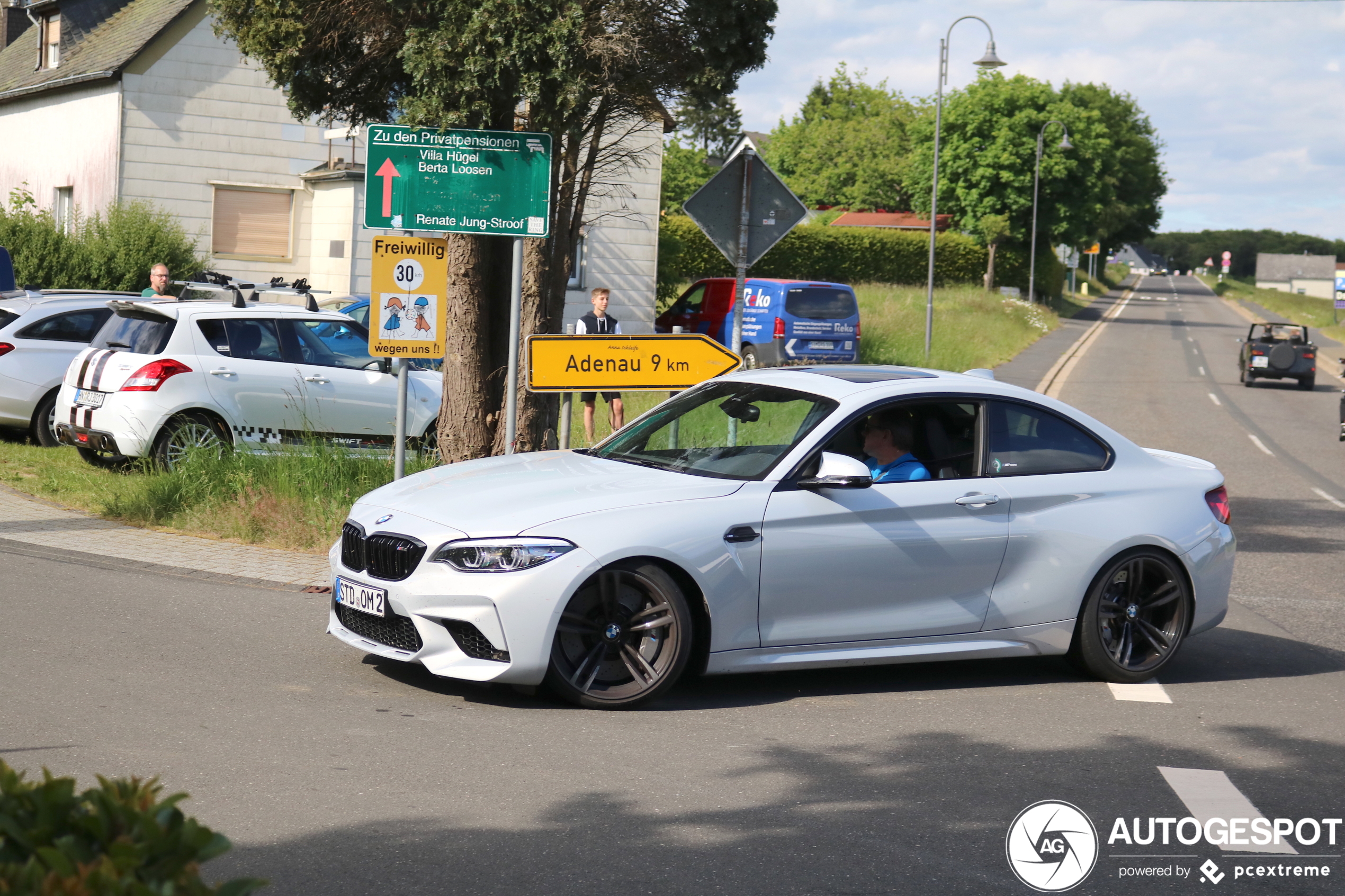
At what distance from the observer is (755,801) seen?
16.0ft

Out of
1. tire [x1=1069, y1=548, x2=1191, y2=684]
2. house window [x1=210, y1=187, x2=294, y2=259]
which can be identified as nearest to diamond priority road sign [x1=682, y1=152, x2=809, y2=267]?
tire [x1=1069, y1=548, x2=1191, y2=684]

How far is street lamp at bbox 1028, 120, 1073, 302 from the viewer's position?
190 feet

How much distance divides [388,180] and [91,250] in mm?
15747

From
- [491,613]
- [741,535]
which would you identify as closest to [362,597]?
[491,613]

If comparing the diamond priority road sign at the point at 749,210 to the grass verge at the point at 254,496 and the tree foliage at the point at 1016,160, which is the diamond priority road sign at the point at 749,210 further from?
the tree foliage at the point at 1016,160

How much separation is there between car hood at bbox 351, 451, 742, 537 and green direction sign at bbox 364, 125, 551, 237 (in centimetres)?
293

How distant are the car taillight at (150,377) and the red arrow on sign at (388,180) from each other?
3.74 metres

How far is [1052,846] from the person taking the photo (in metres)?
4.59

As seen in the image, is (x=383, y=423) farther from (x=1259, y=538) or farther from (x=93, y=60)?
(x=93, y=60)

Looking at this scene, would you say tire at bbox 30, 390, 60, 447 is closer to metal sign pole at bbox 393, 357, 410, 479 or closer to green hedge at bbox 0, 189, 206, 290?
metal sign pole at bbox 393, 357, 410, 479

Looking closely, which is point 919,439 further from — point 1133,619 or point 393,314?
point 393,314

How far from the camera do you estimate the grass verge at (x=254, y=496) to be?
10258 mm

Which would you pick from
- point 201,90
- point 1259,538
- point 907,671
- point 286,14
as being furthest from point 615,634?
point 201,90

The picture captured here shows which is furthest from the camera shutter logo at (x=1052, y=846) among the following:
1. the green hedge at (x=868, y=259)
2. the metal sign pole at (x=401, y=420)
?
the green hedge at (x=868, y=259)
